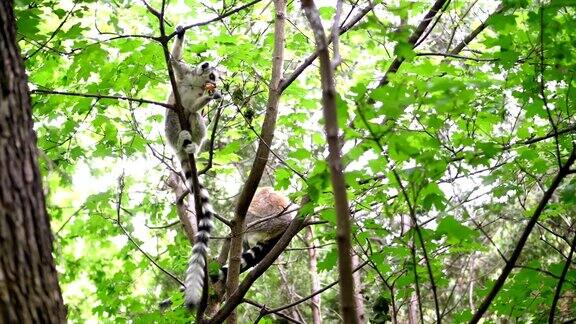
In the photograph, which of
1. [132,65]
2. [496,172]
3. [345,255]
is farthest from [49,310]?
[132,65]

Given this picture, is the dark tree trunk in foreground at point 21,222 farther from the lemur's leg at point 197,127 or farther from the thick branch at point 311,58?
the lemur's leg at point 197,127

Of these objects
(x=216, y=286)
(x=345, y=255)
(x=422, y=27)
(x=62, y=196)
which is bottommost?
(x=345, y=255)

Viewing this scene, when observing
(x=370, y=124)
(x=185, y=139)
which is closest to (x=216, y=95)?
(x=185, y=139)

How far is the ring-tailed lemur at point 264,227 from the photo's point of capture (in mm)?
8234

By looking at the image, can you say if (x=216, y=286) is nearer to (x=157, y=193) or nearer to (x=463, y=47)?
(x=157, y=193)

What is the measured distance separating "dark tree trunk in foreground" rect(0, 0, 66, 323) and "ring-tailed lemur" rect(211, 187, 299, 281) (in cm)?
544

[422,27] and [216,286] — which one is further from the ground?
[422,27]

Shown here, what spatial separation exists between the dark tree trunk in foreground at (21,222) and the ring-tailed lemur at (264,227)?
5442mm

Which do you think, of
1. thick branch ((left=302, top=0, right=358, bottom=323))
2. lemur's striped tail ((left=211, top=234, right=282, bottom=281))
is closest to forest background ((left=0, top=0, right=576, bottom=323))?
thick branch ((left=302, top=0, right=358, bottom=323))

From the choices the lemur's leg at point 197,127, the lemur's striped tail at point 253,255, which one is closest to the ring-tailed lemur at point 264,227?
the lemur's striped tail at point 253,255

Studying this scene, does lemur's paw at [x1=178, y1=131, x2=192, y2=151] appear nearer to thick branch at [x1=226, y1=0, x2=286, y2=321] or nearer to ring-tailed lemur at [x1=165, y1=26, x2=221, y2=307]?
ring-tailed lemur at [x1=165, y1=26, x2=221, y2=307]

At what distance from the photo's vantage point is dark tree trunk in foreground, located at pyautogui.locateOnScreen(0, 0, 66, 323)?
1878 millimetres

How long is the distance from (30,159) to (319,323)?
6.68m

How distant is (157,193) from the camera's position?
8.31 meters
